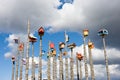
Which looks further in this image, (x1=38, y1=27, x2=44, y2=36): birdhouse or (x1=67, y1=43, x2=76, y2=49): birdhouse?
(x1=67, y1=43, x2=76, y2=49): birdhouse

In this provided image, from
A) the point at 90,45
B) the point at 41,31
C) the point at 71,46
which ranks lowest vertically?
the point at 90,45

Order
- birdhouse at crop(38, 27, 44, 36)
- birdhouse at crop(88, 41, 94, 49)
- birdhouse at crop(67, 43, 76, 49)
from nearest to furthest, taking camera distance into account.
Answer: birdhouse at crop(38, 27, 44, 36) < birdhouse at crop(88, 41, 94, 49) < birdhouse at crop(67, 43, 76, 49)

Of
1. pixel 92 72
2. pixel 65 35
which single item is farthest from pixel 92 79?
pixel 65 35

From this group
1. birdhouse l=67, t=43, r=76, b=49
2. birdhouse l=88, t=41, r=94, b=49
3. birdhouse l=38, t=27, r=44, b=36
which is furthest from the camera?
birdhouse l=67, t=43, r=76, b=49

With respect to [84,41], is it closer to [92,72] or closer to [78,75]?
[92,72]

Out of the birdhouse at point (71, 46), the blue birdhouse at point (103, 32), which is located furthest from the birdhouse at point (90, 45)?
the blue birdhouse at point (103, 32)

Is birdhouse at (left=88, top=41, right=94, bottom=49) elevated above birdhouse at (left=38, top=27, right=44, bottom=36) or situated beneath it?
situated beneath

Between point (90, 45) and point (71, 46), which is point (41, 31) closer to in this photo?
point (90, 45)

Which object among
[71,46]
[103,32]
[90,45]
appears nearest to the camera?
[103,32]

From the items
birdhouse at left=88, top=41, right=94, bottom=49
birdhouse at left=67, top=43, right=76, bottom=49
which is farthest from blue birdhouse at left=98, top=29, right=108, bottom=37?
birdhouse at left=67, top=43, right=76, bottom=49

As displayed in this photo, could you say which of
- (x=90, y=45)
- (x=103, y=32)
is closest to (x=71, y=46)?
(x=90, y=45)

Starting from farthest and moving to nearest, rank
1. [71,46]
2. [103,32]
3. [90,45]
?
1. [71,46]
2. [90,45]
3. [103,32]

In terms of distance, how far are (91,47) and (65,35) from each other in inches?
329

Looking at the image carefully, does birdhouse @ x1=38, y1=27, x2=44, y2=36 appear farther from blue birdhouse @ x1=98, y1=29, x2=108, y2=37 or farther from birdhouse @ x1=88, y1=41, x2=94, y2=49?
birdhouse @ x1=88, y1=41, x2=94, y2=49
